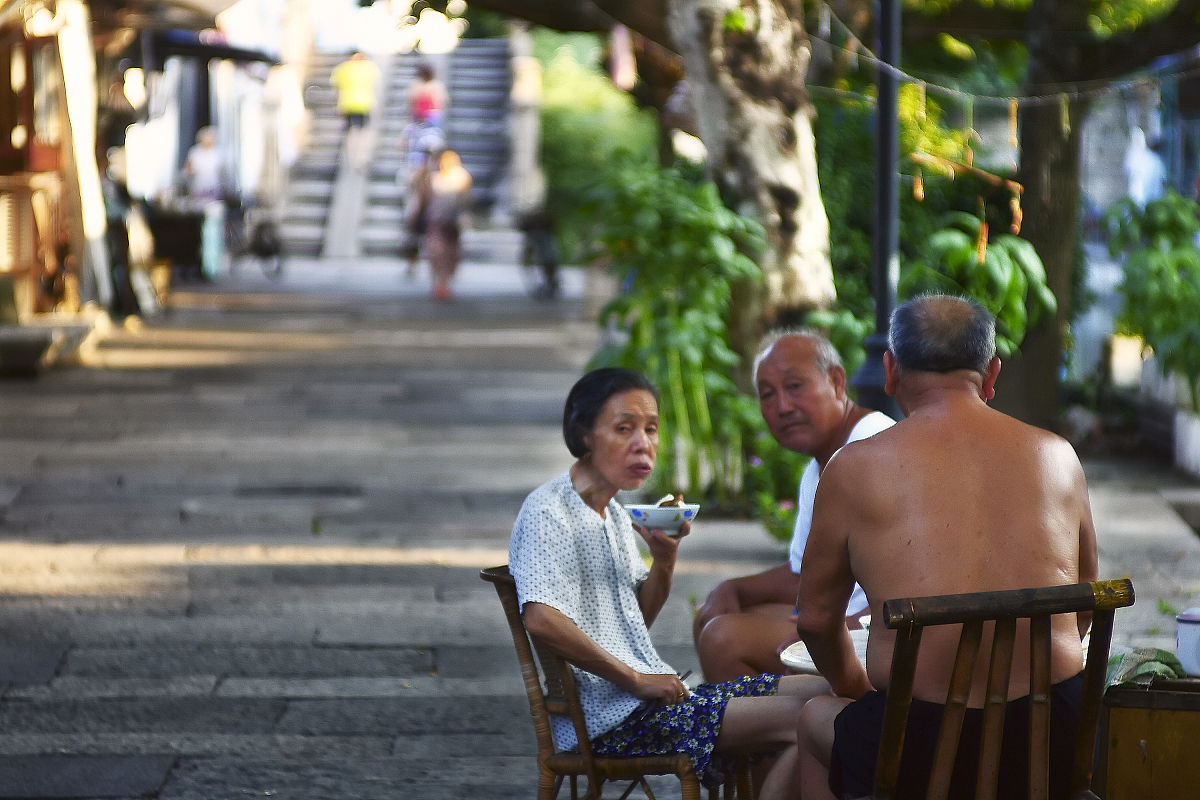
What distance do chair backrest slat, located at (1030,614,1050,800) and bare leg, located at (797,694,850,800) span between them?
411mm

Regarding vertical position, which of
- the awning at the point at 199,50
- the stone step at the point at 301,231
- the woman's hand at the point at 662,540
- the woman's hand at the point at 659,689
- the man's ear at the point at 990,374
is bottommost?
the stone step at the point at 301,231

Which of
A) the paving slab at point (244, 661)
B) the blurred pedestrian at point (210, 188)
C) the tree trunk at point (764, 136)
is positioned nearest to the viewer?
the paving slab at point (244, 661)

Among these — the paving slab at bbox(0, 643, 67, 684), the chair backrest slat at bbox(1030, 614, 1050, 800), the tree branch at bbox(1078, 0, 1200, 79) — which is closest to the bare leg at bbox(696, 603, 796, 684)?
the chair backrest slat at bbox(1030, 614, 1050, 800)

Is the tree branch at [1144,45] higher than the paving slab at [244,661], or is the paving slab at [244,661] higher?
the tree branch at [1144,45]

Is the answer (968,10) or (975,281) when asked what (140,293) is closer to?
(968,10)

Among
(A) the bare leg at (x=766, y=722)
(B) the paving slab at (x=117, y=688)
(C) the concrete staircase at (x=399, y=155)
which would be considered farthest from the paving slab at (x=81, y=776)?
(C) the concrete staircase at (x=399, y=155)

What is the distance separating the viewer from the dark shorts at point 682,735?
340 centimetres

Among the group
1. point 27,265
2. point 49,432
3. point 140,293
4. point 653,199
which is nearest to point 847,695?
point 653,199

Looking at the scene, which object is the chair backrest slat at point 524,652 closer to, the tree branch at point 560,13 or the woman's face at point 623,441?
the woman's face at point 623,441

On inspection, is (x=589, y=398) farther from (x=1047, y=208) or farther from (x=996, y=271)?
(x=1047, y=208)

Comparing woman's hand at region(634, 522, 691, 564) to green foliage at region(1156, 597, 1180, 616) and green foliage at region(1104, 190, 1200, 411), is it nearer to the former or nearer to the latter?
green foliage at region(1156, 597, 1180, 616)

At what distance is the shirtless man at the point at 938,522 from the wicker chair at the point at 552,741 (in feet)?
1.73

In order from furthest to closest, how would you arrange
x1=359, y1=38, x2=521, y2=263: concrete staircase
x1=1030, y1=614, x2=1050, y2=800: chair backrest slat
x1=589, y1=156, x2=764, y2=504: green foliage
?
x1=359, y1=38, x2=521, y2=263: concrete staircase < x1=589, y1=156, x2=764, y2=504: green foliage < x1=1030, y1=614, x2=1050, y2=800: chair backrest slat

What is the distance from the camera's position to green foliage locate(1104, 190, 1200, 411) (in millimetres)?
9312
